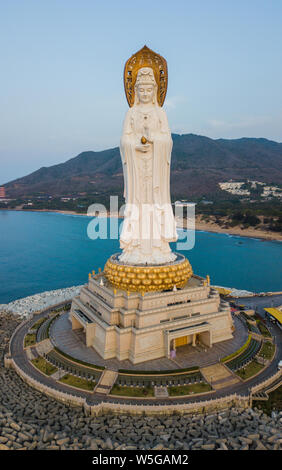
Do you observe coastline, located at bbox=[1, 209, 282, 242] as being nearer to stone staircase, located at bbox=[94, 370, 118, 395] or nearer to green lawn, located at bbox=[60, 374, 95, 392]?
stone staircase, located at bbox=[94, 370, 118, 395]

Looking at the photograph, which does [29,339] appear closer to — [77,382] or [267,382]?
[77,382]

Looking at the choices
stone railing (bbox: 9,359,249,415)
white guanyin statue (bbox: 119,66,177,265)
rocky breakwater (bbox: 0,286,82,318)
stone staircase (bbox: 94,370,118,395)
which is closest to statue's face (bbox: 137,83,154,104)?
white guanyin statue (bbox: 119,66,177,265)

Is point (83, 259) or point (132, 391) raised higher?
point (132, 391)

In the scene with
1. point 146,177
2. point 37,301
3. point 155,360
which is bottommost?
point 37,301

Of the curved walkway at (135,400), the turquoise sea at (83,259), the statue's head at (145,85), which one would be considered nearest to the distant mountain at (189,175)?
the turquoise sea at (83,259)

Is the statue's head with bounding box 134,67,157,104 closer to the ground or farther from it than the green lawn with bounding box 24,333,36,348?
farther from it

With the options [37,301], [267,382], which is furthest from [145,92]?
[37,301]

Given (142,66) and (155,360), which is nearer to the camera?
(155,360)
